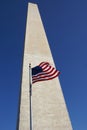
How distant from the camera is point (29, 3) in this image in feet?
84.4

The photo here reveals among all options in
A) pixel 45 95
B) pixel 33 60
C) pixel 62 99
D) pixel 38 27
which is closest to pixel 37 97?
pixel 45 95

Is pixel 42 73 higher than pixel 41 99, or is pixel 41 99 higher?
pixel 42 73

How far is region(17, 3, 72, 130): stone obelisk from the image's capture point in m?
17.1

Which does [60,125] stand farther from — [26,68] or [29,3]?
[29,3]

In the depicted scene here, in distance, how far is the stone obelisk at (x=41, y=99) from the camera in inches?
672

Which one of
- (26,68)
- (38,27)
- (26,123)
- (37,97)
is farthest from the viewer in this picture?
(38,27)

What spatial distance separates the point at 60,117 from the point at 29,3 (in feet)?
43.2

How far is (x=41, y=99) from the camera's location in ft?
59.8

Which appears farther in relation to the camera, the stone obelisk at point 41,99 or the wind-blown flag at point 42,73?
the stone obelisk at point 41,99

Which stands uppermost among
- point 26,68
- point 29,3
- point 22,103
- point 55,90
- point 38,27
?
point 29,3

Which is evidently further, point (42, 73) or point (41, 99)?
point (41, 99)

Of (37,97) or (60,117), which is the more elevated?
(37,97)

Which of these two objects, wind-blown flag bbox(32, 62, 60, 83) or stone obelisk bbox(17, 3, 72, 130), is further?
stone obelisk bbox(17, 3, 72, 130)

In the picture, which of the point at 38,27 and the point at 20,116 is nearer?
the point at 20,116
